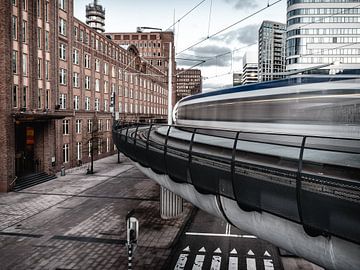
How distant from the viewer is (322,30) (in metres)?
85.1

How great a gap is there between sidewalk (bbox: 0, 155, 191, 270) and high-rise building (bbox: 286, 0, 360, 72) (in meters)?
71.6

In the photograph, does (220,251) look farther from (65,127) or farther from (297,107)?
(65,127)

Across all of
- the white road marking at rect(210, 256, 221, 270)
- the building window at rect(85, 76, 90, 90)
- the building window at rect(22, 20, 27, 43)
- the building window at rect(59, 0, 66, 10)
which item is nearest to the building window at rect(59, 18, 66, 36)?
the building window at rect(59, 0, 66, 10)

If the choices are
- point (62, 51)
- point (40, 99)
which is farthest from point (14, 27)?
point (62, 51)

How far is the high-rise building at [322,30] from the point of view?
276 feet

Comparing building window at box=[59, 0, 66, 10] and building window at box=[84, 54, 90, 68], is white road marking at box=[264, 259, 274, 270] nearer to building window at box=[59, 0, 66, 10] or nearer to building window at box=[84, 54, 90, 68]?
building window at box=[59, 0, 66, 10]

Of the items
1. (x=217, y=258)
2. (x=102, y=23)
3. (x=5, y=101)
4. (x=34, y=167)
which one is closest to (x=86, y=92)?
(x=34, y=167)

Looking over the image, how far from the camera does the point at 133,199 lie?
25266 mm

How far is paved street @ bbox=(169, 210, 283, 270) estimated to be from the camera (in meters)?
14.2

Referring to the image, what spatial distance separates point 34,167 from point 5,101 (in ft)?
29.9

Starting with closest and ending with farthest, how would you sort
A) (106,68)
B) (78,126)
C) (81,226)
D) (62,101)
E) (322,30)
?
(81,226)
(62,101)
(78,126)
(106,68)
(322,30)

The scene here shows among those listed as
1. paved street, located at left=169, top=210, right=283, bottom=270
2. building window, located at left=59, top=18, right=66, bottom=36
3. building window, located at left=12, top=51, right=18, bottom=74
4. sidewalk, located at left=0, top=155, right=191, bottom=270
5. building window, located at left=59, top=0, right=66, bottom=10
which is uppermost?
building window, located at left=59, top=0, right=66, bottom=10

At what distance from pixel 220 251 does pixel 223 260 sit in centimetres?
102

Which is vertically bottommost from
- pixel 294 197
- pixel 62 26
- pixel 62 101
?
pixel 294 197
